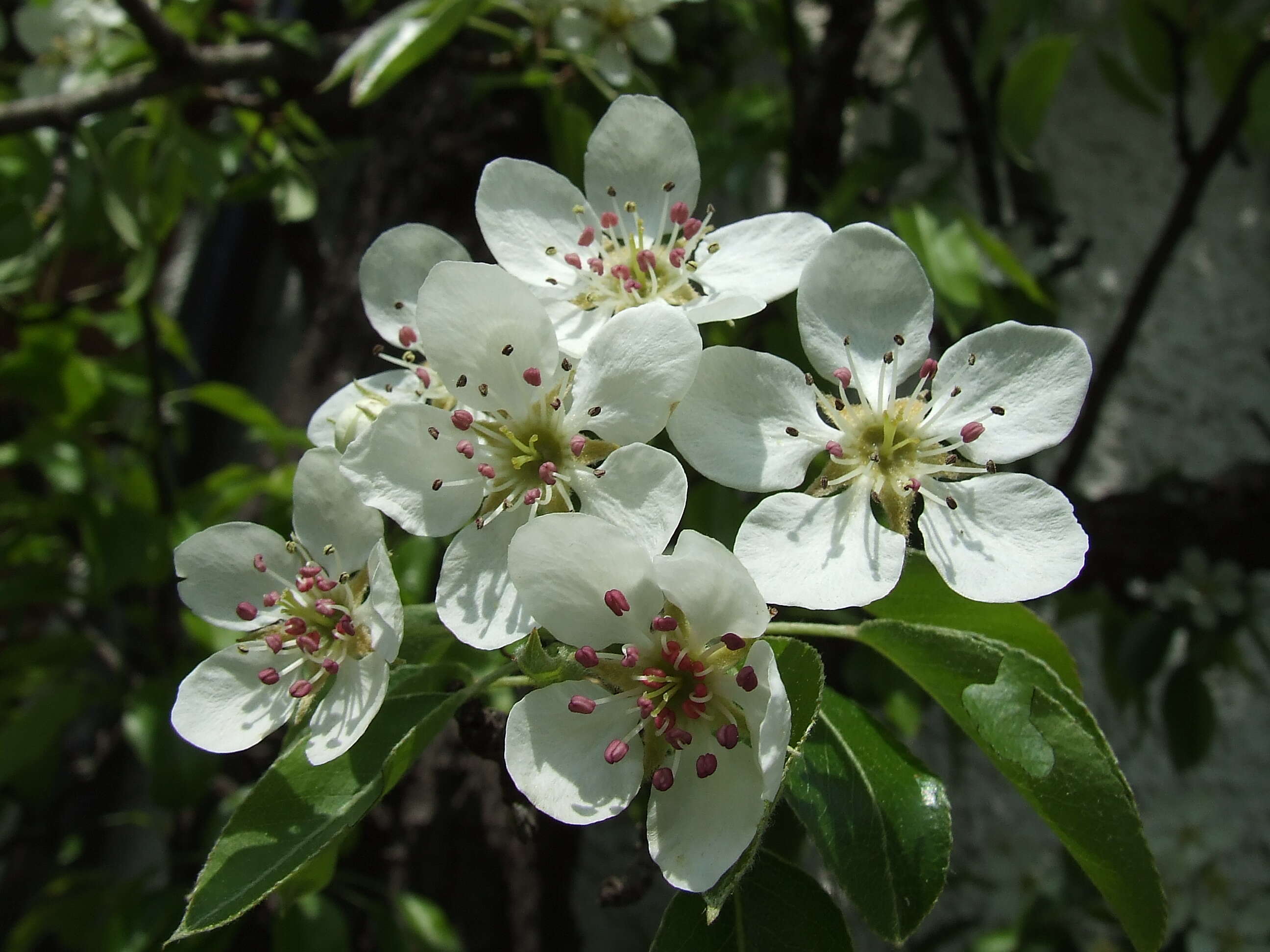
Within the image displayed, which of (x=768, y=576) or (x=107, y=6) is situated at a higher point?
(x=107, y=6)

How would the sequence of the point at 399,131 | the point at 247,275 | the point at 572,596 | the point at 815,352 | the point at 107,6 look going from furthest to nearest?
the point at 247,275 → the point at 399,131 → the point at 107,6 → the point at 815,352 → the point at 572,596

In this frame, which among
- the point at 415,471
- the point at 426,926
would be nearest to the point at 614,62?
the point at 415,471

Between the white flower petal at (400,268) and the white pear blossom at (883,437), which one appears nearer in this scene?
the white pear blossom at (883,437)

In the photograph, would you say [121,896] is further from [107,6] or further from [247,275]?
[247,275]

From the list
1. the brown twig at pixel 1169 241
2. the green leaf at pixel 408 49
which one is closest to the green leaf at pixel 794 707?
the green leaf at pixel 408 49

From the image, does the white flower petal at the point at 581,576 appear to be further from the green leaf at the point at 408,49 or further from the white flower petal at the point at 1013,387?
the green leaf at the point at 408,49

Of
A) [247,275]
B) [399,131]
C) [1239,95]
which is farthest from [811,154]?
[247,275]
